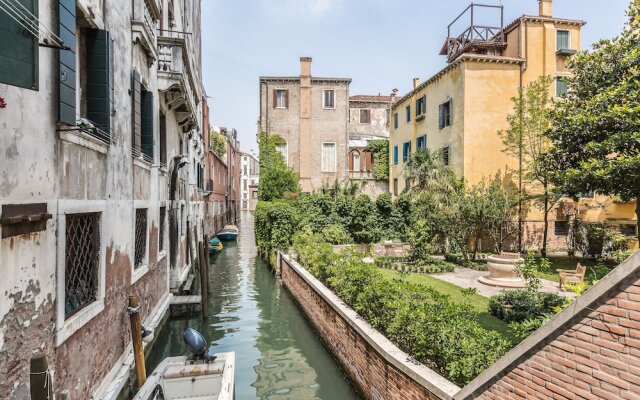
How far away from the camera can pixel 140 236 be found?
849cm

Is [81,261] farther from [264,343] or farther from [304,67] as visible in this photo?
[304,67]

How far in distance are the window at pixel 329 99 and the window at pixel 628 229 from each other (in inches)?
768

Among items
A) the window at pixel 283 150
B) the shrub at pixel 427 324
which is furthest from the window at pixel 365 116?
the shrub at pixel 427 324

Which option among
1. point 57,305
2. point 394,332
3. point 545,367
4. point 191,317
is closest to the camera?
point 545,367

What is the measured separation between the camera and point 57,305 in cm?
423

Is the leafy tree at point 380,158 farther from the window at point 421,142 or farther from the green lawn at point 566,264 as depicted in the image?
the green lawn at point 566,264

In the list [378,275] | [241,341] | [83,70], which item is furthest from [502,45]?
[83,70]

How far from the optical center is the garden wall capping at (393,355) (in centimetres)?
441

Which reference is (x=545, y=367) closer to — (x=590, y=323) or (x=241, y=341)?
(x=590, y=323)

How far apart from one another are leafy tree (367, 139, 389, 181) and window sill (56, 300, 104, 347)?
84.9ft

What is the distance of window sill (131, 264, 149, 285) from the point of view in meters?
7.39

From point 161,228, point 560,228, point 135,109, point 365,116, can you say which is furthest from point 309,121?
point 135,109

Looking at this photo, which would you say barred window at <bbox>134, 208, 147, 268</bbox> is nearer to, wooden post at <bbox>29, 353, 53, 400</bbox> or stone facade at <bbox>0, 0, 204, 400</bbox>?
stone facade at <bbox>0, 0, 204, 400</bbox>

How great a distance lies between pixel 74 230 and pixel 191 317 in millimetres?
7270
